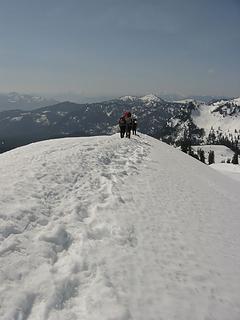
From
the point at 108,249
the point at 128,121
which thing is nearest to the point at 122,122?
the point at 128,121

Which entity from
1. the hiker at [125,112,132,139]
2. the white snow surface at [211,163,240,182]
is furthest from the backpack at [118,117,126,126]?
the white snow surface at [211,163,240,182]

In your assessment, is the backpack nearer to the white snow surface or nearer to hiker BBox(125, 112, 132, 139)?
Result: hiker BBox(125, 112, 132, 139)

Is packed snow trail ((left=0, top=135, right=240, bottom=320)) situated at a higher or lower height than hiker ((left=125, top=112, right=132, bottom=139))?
lower

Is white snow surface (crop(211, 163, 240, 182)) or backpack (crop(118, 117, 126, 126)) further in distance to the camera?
white snow surface (crop(211, 163, 240, 182))

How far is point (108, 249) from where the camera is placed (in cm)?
1130

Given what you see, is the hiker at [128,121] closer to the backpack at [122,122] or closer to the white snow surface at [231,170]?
the backpack at [122,122]

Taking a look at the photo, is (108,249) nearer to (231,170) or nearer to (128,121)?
(128,121)

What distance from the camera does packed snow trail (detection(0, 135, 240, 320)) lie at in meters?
8.81

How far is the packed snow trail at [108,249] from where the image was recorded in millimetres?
8812

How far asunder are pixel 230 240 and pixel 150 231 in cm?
398

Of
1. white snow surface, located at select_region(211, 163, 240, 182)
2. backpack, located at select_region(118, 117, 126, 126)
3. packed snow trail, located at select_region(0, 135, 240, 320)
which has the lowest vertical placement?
white snow surface, located at select_region(211, 163, 240, 182)

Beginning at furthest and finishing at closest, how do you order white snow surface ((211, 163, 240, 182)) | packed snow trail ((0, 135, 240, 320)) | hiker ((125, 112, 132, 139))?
white snow surface ((211, 163, 240, 182)) → hiker ((125, 112, 132, 139)) → packed snow trail ((0, 135, 240, 320))

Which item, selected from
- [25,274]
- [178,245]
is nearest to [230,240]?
[178,245]

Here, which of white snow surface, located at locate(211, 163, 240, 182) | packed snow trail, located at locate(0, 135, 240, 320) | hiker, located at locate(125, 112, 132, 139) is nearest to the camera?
packed snow trail, located at locate(0, 135, 240, 320)
